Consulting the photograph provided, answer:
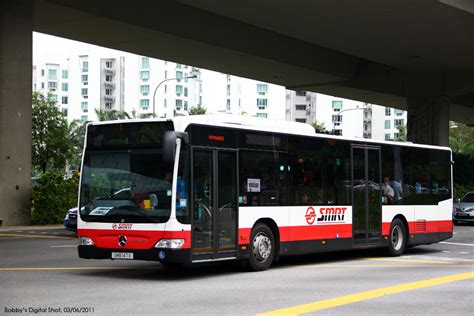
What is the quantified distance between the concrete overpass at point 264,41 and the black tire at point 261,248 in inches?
635

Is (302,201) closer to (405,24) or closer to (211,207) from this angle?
(211,207)

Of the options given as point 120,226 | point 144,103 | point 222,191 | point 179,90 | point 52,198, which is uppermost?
point 179,90

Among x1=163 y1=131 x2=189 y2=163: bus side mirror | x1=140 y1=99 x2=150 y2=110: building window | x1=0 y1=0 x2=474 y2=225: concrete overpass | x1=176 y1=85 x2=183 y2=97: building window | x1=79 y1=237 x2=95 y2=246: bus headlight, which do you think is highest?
x1=176 y1=85 x2=183 y2=97: building window

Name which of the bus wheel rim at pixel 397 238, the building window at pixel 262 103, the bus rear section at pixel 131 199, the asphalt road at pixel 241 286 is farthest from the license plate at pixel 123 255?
the building window at pixel 262 103

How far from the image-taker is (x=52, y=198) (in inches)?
1173

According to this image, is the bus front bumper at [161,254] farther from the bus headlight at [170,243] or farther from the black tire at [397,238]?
the black tire at [397,238]

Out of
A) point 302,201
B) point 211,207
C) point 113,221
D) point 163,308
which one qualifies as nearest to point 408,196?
point 302,201

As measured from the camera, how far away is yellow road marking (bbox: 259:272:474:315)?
972 cm

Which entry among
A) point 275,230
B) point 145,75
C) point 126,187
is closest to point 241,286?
point 126,187

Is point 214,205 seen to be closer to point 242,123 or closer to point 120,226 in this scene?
point 120,226

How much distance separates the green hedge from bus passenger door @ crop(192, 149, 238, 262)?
56.0 feet

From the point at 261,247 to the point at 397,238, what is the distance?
534 centimetres

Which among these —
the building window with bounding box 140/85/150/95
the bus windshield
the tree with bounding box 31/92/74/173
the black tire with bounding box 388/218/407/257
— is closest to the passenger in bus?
the black tire with bounding box 388/218/407/257

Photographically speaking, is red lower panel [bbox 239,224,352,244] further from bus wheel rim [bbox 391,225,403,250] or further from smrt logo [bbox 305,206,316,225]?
bus wheel rim [bbox 391,225,403,250]
